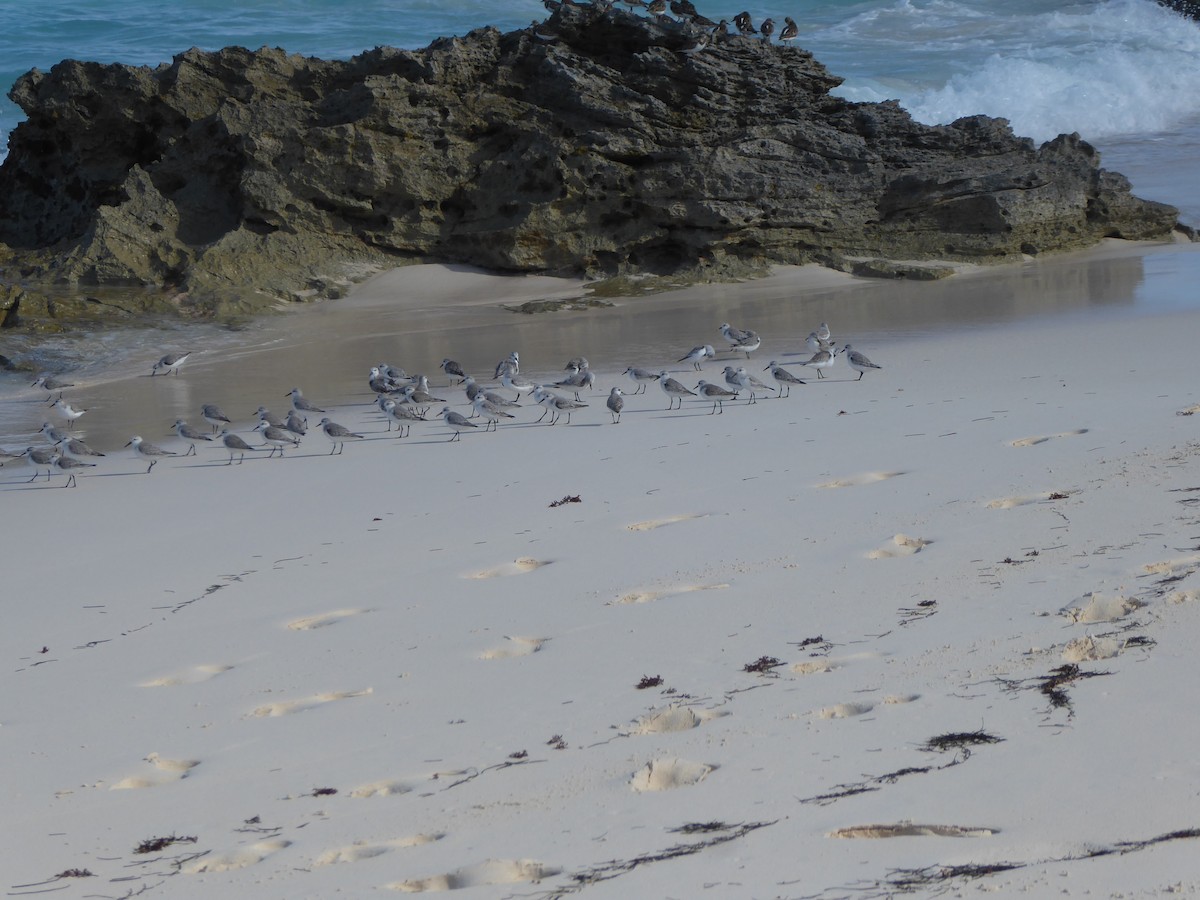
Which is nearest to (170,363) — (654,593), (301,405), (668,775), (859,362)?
(301,405)

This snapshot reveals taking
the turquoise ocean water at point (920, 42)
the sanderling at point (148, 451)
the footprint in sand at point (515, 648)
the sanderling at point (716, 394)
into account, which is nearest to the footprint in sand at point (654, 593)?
the footprint in sand at point (515, 648)

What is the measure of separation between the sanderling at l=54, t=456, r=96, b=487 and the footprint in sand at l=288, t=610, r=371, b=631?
13.1 feet

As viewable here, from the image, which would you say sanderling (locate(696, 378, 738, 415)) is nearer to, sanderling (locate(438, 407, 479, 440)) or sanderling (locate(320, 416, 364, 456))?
sanderling (locate(438, 407, 479, 440))

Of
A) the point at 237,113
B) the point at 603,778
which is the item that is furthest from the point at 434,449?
the point at 237,113

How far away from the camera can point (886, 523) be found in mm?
6375

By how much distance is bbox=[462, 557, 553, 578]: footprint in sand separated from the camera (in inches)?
248

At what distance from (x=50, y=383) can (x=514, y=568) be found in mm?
7577

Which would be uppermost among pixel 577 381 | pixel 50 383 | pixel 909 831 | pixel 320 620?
pixel 577 381

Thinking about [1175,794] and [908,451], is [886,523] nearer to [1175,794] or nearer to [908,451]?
[908,451]

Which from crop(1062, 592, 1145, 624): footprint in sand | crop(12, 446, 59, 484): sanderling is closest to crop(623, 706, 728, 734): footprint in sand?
crop(1062, 592, 1145, 624): footprint in sand

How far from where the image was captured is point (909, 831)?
3.52 m

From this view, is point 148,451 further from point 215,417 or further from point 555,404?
point 555,404

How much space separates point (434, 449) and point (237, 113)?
9486mm

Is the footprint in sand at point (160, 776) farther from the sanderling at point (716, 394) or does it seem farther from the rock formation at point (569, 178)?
the rock formation at point (569, 178)
